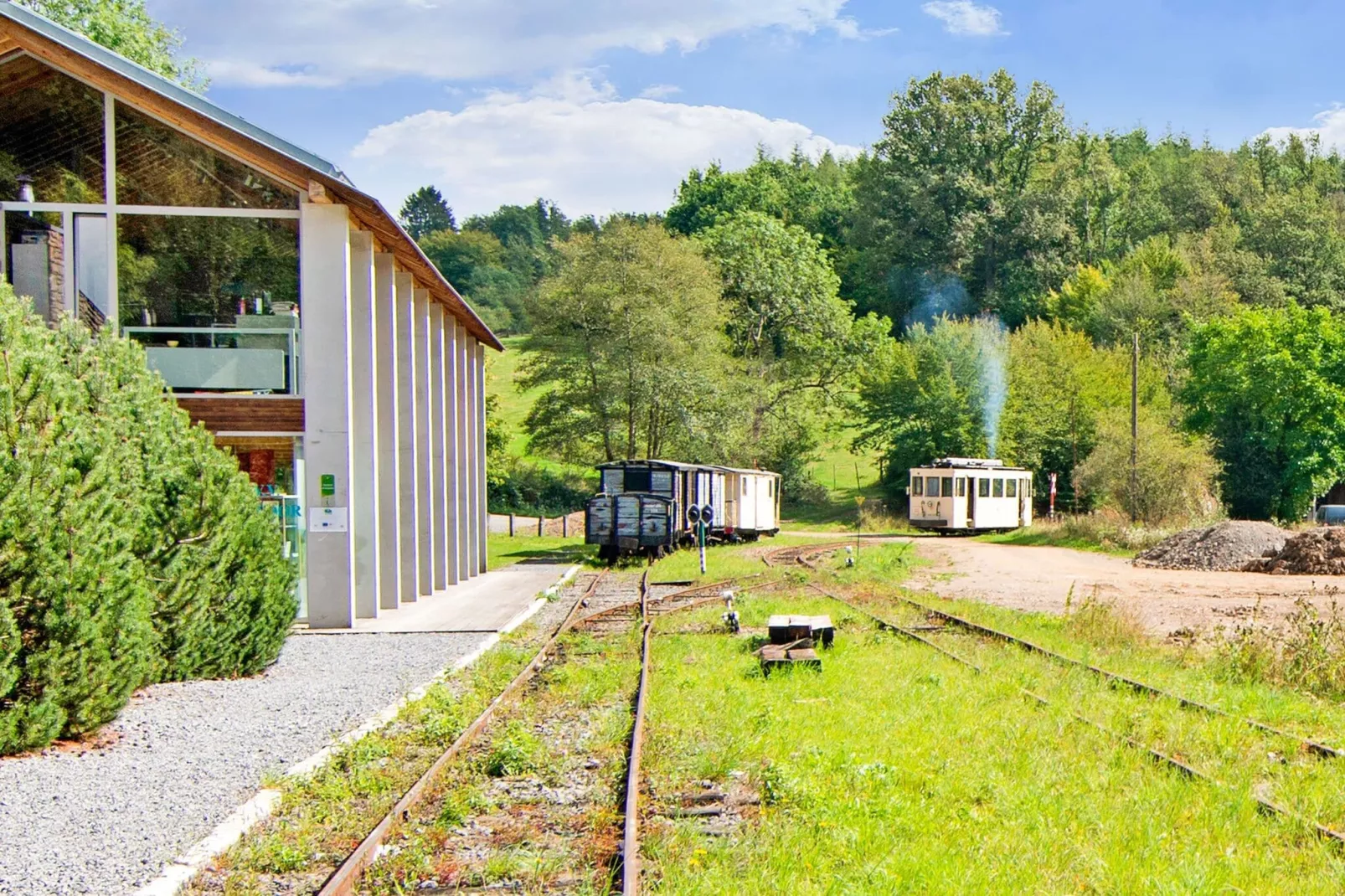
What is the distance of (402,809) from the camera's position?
7.14 meters

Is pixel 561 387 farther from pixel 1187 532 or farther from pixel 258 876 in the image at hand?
pixel 258 876

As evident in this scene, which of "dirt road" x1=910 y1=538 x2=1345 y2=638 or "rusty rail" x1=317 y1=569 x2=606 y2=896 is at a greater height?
"rusty rail" x1=317 y1=569 x2=606 y2=896

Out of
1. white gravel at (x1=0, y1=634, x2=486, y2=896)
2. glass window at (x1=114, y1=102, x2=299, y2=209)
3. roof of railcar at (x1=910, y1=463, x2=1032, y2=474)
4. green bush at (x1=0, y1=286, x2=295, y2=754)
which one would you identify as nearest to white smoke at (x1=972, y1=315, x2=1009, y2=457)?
roof of railcar at (x1=910, y1=463, x2=1032, y2=474)

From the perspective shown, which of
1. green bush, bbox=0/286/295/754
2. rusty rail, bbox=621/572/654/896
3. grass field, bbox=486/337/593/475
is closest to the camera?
rusty rail, bbox=621/572/654/896

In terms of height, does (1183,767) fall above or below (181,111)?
below

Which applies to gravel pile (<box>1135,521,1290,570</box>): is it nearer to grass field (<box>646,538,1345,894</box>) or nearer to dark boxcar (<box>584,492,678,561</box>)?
dark boxcar (<box>584,492,678,561</box>)

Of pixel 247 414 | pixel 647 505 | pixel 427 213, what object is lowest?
pixel 647 505

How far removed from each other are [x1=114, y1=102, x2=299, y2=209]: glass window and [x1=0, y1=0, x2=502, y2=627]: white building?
0.06 feet

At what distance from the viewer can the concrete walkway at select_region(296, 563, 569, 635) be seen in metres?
18.3

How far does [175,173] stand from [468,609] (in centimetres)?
824

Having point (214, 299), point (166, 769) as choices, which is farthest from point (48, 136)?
point (166, 769)

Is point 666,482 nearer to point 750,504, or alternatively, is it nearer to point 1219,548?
point 750,504

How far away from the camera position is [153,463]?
12.8 metres

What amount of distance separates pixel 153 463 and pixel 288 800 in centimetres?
610
